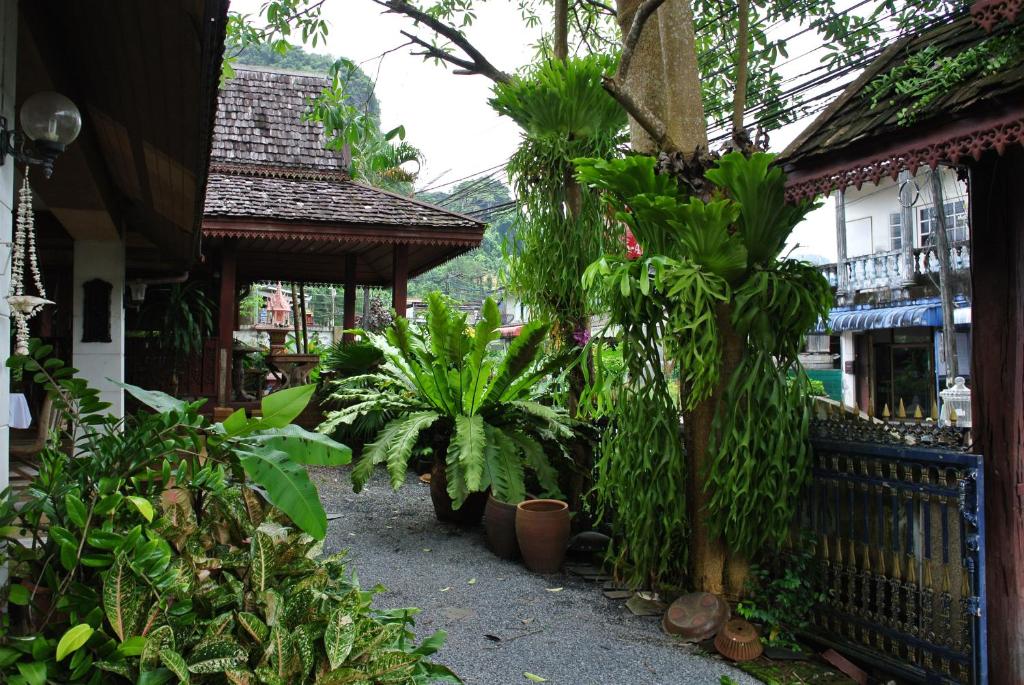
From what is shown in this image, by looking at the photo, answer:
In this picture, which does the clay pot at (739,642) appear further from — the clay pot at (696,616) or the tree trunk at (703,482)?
the tree trunk at (703,482)

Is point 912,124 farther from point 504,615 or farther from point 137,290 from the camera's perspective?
point 137,290

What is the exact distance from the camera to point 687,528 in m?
4.42

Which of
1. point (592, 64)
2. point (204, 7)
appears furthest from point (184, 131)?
point (592, 64)

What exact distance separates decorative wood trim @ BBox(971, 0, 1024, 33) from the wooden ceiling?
2.74m

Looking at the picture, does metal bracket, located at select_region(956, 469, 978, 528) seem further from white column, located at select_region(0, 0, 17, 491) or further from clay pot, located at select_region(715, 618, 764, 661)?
white column, located at select_region(0, 0, 17, 491)

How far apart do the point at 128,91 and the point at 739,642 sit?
4157mm

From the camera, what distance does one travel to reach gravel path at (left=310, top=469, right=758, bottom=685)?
3.60m

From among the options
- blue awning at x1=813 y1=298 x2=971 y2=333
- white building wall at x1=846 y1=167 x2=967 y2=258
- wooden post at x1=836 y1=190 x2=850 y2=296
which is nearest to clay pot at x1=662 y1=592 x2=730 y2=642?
blue awning at x1=813 y1=298 x2=971 y2=333

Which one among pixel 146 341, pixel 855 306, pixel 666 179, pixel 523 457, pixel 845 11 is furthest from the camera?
pixel 855 306

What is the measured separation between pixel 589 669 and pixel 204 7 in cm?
331

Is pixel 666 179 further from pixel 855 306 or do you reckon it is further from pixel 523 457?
pixel 855 306

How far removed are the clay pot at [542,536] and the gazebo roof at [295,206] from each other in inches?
223

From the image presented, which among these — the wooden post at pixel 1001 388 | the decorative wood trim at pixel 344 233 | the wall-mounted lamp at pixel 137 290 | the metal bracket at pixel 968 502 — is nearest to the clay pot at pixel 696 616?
the wooden post at pixel 1001 388

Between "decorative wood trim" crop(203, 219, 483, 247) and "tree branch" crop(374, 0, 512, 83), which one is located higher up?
"tree branch" crop(374, 0, 512, 83)
